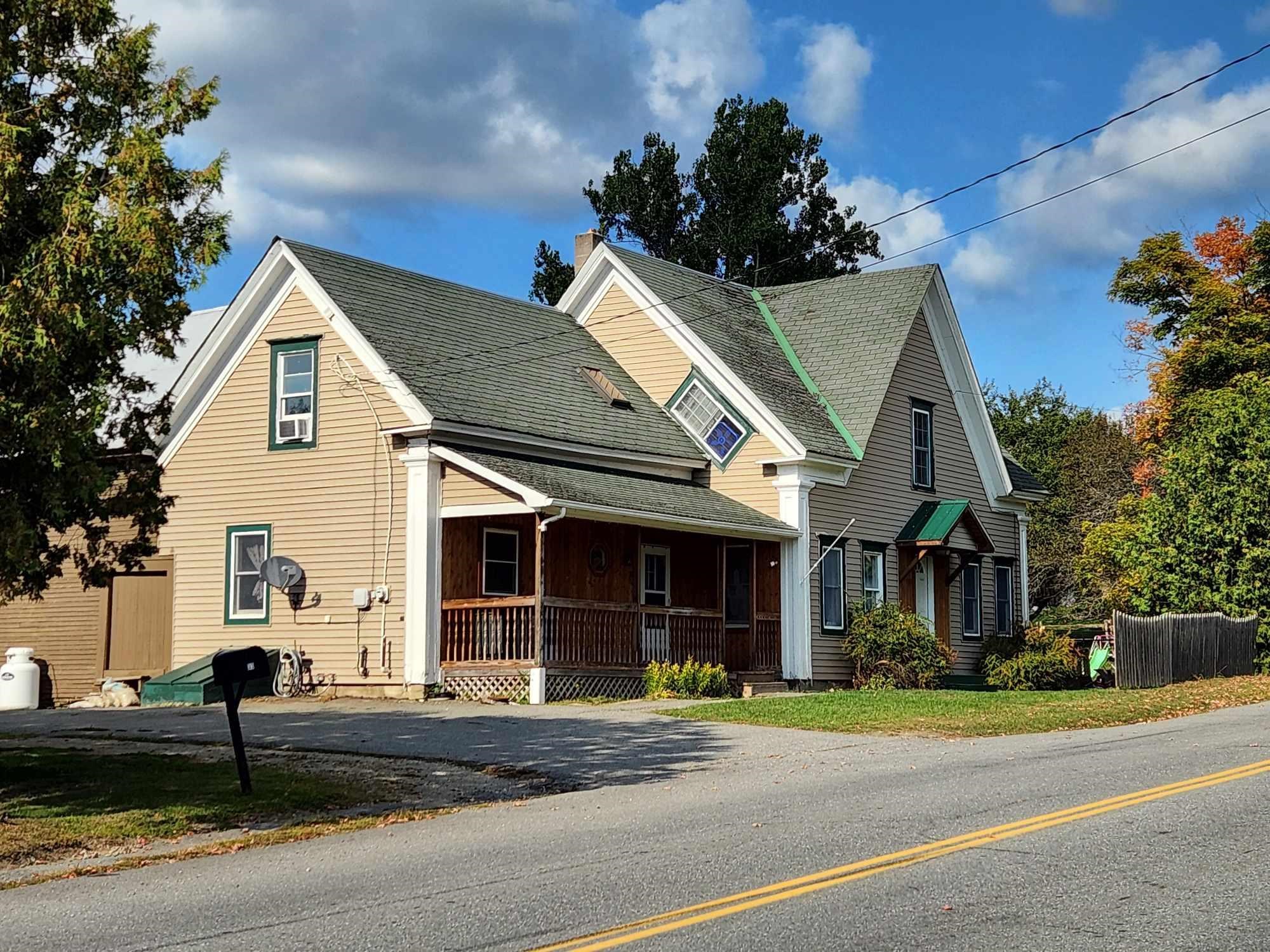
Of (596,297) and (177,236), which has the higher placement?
(596,297)

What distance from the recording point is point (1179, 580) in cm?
2823

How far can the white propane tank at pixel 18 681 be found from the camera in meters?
24.5

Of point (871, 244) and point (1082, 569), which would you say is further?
point (871, 244)

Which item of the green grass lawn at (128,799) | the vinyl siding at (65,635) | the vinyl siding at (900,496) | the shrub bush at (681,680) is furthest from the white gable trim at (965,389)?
the green grass lawn at (128,799)

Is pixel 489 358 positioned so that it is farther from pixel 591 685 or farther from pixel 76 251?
pixel 76 251

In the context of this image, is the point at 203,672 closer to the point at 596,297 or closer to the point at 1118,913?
the point at 596,297

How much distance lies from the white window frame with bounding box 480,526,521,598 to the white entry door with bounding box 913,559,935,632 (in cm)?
953

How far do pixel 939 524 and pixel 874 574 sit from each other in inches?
71.7

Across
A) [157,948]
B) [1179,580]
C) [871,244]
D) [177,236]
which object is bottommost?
[157,948]

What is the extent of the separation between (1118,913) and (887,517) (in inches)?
875

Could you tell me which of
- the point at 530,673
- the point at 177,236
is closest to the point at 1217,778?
the point at 177,236

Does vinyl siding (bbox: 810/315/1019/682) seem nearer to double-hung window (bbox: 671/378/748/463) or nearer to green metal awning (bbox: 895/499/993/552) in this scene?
green metal awning (bbox: 895/499/993/552)

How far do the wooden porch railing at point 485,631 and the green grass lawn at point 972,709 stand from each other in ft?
11.2

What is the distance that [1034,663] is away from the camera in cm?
2991
